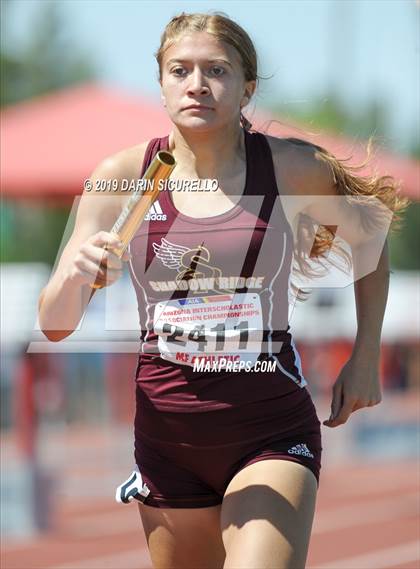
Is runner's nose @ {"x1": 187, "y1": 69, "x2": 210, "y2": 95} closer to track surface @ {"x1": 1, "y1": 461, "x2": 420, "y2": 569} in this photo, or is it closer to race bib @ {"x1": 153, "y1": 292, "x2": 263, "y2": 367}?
race bib @ {"x1": 153, "y1": 292, "x2": 263, "y2": 367}

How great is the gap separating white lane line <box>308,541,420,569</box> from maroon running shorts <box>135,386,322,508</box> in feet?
13.3

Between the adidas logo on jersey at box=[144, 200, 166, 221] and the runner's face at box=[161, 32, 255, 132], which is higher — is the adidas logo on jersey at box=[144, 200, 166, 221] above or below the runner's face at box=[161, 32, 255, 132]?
below

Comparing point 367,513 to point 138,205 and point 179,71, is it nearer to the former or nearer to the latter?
point 179,71

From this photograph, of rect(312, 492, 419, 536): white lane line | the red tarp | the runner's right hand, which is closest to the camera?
the runner's right hand

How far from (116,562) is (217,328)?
4325 mm

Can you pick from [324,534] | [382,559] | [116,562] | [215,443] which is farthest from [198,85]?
[324,534]

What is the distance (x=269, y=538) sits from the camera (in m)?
2.85

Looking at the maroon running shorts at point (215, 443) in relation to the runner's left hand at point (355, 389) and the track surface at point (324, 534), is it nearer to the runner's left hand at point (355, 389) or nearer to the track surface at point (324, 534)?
the runner's left hand at point (355, 389)

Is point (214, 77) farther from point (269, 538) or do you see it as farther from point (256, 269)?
point (269, 538)

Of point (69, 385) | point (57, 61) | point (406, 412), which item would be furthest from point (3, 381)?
point (57, 61)

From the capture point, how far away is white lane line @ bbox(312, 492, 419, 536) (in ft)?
27.9

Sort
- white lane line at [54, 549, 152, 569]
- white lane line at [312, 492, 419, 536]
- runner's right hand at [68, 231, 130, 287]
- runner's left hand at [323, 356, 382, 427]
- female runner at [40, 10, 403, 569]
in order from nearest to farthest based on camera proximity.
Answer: runner's right hand at [68, 231, 130, 287] → female runner at [40, 10, 403, 569] → runner's left hand at [323, 356, 382, 427] → white lane line at [54, 549, 152, 569] → white lane line at [312, 492, 419, 536]

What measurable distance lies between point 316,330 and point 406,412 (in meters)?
1.78

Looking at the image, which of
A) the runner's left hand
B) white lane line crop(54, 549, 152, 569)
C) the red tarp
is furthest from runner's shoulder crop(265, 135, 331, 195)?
the red tarp
